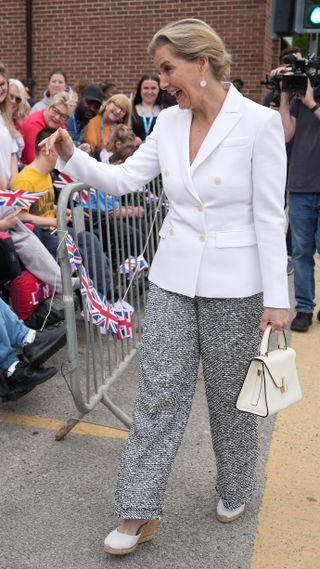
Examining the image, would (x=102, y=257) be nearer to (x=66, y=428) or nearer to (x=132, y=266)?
(x=132, y=266)

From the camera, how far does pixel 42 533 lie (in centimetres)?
284

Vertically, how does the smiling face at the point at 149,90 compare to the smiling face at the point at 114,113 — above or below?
above

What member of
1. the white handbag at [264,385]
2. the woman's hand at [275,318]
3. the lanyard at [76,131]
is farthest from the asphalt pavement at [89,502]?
the lanyard at [76,131]

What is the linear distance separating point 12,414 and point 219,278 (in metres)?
1.96

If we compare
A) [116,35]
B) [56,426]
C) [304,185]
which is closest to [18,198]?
[56,426]

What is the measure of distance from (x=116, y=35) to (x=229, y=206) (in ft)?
36.5

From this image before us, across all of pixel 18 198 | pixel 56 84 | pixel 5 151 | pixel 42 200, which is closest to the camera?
pixel 18 198

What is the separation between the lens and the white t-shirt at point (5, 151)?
16.1ft

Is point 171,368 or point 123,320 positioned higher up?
point 171,368

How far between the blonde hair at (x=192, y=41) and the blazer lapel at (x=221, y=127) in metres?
0.14

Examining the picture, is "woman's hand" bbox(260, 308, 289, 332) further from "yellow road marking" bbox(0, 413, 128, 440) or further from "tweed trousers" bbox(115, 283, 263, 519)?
"yellow road marking" bbox(0, 413, 128, 440)

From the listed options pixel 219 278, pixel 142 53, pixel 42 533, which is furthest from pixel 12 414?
pixel 142 53

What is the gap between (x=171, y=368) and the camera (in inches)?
103

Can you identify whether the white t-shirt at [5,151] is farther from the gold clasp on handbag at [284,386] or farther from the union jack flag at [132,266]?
the gold clasp on handbag at [284,386]
